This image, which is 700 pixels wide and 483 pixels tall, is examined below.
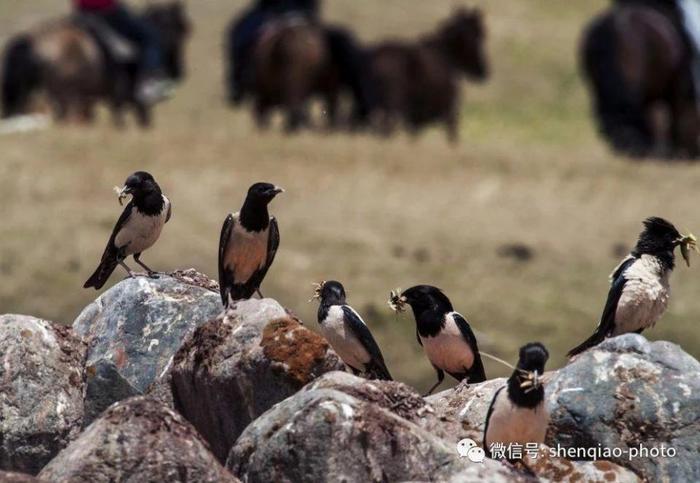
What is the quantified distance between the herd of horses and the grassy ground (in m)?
4.33

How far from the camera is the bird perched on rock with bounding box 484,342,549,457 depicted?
8.08 m

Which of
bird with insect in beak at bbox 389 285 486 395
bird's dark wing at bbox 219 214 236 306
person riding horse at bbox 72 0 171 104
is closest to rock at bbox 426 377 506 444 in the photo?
bird with insect in beak at bbox 389 285 486 395

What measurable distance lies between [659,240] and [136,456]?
316cm

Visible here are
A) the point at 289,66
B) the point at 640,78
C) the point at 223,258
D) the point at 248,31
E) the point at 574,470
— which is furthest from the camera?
the point at 248,31

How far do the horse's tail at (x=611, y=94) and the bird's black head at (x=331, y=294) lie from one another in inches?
1000

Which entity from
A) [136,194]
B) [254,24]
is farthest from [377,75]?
[136,194]

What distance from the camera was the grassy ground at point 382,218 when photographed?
71.5 ft

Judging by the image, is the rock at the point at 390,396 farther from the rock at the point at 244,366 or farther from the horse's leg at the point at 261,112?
the horse's leg at the point at 261,112

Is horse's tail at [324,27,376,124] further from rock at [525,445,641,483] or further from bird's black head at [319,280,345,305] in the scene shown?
rock at [525,445,641,483]

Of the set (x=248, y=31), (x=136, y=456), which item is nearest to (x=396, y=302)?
(x=136, y=456)

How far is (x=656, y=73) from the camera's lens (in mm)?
36812

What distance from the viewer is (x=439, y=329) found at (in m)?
9.99

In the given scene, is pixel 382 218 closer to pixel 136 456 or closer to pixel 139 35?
pixel 139 35

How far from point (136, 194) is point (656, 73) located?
27.8 metres
